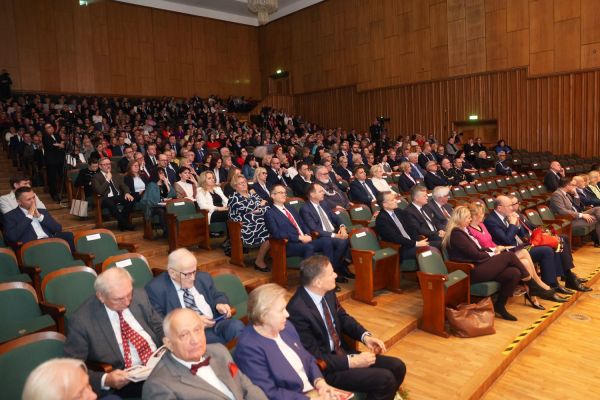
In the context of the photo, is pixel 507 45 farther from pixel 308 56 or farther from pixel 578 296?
pixel 578 296

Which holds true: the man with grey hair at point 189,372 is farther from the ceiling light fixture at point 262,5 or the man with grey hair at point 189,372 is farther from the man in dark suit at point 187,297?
the ceiling light fixture at point 262,5

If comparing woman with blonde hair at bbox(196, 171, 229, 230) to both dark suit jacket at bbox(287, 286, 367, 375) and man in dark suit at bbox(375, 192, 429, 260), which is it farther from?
dark suit jacket at bbox(287, 286, 367, 375)

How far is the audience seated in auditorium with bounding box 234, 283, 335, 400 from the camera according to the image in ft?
6.41

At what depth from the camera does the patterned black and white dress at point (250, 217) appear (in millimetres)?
4648

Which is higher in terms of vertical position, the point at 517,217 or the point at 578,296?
the point at 517,217

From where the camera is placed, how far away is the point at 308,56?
16.2 meters

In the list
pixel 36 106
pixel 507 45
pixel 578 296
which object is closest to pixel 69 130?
pixel 36 106

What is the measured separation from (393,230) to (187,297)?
234 centimetres

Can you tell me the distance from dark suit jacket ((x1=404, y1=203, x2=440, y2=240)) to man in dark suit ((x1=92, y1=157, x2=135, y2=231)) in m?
3.30

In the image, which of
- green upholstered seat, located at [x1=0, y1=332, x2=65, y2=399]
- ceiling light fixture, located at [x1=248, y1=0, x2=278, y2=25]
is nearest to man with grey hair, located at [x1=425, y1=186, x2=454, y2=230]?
green upholstered seat, located at [x1=0, y1=332, x2=65, y2=399]

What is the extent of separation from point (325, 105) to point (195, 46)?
5174mm

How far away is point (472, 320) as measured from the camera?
3479 mm

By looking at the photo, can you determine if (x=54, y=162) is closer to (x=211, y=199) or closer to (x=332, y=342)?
(x=211, y=199)

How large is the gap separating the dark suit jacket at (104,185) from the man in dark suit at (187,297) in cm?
331
